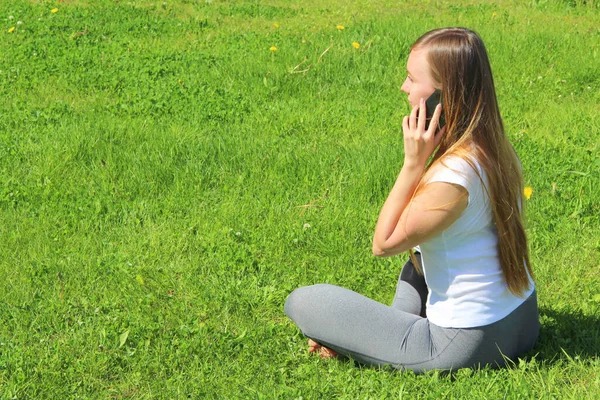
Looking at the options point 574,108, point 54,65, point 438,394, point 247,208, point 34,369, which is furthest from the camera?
point 54,65

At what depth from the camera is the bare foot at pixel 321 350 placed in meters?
3.21

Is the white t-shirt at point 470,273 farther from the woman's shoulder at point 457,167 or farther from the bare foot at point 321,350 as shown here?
the bare foot at point 321,350

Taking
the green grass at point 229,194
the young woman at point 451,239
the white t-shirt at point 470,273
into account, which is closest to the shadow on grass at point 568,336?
the green grass at point 229,194

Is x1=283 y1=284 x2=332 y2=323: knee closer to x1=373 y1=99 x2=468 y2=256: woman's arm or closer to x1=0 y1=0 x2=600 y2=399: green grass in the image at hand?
x1=0 y1=0 x2=600 y2=399: green grass

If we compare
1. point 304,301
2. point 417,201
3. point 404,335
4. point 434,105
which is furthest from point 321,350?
point 434,105

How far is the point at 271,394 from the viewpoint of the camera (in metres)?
3.00

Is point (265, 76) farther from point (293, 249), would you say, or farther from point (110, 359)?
point (110, 359)

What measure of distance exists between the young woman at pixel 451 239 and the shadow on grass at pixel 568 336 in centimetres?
14

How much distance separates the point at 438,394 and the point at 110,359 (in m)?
1.36

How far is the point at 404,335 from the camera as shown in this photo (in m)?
2.97

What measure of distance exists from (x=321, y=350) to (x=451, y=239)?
2.63ft

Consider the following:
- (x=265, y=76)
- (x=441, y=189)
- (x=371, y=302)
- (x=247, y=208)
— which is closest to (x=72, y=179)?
(x=247, y=208)

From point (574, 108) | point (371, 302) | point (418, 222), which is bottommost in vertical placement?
point (574, 108)

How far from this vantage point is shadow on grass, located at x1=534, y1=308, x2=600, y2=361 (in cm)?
318
